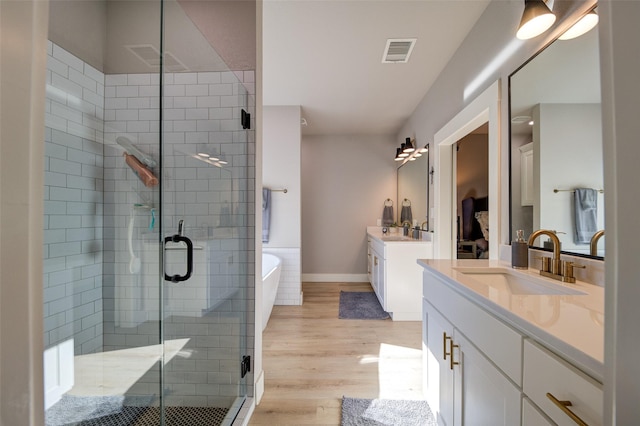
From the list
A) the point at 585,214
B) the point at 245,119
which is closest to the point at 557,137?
the point at 585,214

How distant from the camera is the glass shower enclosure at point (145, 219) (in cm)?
153

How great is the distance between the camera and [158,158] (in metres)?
1.65

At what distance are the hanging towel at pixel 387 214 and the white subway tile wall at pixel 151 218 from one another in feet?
11.3

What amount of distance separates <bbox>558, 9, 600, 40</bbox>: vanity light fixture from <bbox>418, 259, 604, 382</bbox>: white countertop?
3.46ft

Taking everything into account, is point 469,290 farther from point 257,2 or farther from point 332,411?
point 257,2

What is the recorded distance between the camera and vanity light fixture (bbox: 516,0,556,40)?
52.5 inches

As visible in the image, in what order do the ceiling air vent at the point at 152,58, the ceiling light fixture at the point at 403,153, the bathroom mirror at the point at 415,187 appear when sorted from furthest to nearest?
the ceiling light fixture at the point at 403,153
the bathroom mirror at the point at 415,187
the ceiling air vent at the point at 152,58

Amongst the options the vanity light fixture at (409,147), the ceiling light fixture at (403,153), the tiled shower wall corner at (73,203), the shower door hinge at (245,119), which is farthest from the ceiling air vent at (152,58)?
the ceiling light fixture at (403,153)

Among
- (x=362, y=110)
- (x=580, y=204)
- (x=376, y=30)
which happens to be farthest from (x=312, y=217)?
(x=580, y=204)

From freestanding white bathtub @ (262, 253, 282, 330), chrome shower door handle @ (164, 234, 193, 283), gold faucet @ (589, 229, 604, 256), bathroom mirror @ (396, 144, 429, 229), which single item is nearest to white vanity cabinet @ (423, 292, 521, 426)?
gold faucet @ (589, 229, 604, 256)

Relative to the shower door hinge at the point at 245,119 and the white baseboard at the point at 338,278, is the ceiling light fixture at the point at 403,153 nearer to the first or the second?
the white baseboard at the point at 338,278

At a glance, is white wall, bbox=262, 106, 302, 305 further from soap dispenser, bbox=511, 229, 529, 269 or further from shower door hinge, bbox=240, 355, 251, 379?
soap dispenser, bbox=511, 229, 529, 269

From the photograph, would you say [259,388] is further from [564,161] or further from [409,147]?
[409,147]

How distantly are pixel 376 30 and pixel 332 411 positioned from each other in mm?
2676
